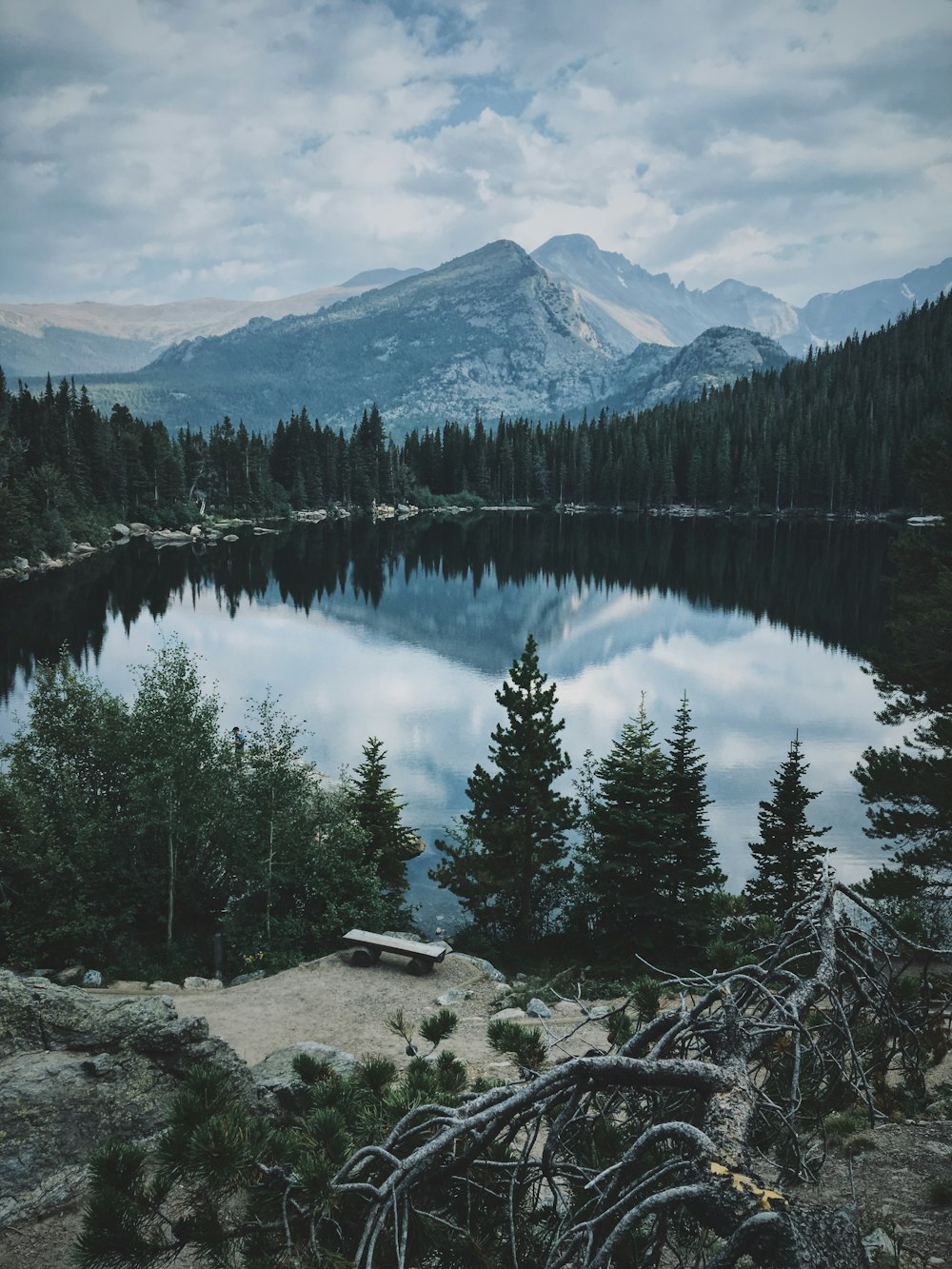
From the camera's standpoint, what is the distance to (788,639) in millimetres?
57094

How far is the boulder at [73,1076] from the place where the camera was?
6.96 m

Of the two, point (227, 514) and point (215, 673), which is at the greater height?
point (227, 514)

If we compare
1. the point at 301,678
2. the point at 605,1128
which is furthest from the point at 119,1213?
the point at 301,678

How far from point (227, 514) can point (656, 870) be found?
395 ft

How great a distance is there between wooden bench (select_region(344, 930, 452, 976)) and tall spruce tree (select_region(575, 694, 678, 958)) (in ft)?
16.3

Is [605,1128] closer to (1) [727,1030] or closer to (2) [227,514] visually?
(1) [727,1030]

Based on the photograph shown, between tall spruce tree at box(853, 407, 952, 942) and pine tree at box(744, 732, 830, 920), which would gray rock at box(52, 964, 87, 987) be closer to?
pine tree at box(744, 732, 830, 920)

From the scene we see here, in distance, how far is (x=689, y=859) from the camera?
68.5 ft

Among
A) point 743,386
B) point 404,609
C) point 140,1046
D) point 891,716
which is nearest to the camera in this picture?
point 140,1046

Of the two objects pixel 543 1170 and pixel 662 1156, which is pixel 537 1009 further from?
pixel 543 1170

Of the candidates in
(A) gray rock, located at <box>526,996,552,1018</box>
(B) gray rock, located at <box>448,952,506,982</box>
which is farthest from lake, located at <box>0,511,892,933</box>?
(A) gray rock, located at <box>526,996,552,1018</box>

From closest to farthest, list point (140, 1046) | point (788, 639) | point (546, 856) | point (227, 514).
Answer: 1. point (140, 1046)
2. point (546, 856)
3. point (788, 639)
4. point (227, 514)

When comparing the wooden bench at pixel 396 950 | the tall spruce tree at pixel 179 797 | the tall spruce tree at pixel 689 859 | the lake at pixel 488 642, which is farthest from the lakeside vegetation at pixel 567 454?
the tall spruce tree at pixel 689 859

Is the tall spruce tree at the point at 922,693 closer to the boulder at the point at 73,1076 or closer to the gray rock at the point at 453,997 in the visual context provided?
the gray rock at the point at 453,997
